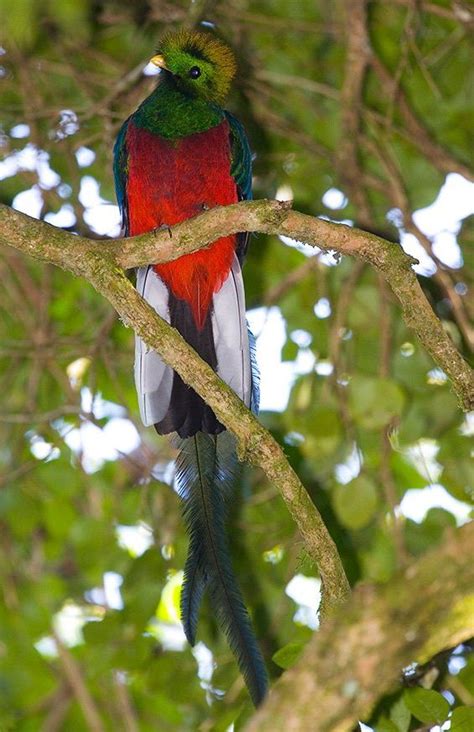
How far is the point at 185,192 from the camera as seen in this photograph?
10.1 feet

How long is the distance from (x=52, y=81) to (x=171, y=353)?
2358 millimetres

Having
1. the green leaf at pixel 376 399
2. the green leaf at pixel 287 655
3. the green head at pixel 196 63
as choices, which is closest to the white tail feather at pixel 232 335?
the green leaf at pixel 376 399

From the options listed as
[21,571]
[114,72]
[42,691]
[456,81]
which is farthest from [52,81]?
[42,691]

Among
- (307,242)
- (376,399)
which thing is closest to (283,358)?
(376,399)

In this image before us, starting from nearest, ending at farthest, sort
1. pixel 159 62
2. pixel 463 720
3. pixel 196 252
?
pixel 463 720, pixel 196 252, pixel 159 62

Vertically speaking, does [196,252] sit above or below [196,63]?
below

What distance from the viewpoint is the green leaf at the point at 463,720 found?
7.44 ft

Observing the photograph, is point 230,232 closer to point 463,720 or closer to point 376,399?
point 376,399

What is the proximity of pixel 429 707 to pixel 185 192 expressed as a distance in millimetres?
1713

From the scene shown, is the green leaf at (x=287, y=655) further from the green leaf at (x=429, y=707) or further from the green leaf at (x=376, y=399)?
the green leaf at (x=376, y=399)

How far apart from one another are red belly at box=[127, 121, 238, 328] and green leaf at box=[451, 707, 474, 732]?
1.50m

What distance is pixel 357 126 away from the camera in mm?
3836

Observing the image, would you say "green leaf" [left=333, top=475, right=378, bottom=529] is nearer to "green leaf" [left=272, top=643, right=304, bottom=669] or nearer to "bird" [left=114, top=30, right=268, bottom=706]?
"bird" [left=114, top=30, right=268, bottom=706]

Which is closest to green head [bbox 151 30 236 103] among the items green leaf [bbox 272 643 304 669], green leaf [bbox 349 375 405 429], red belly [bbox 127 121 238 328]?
red belly [bbox 127 121 238 328]
